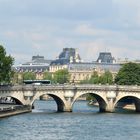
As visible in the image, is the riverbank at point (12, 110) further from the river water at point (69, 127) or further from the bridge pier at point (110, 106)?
the bridge pier at point (110, 106)

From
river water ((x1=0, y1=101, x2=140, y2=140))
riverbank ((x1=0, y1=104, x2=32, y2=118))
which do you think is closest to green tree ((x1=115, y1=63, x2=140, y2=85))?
river water ((x1=0, y1=101, x2=140, y2=140))

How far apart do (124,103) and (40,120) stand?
1849 inches

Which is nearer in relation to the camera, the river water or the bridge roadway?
the river water

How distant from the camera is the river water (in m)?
78.2

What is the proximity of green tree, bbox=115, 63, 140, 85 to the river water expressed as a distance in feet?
102

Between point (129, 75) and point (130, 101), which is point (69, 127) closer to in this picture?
point (129, 75)

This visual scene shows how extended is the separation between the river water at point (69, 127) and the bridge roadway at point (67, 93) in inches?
260

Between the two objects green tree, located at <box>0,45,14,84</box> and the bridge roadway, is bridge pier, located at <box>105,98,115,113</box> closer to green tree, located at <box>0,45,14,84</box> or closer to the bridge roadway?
the bridge roadway

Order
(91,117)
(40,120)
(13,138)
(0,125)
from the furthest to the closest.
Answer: (91,117) < (40,120) < (0,125) < (13,138)

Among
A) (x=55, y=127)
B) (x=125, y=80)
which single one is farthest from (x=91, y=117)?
(x=125, y=80)

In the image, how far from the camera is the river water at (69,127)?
7819 cm

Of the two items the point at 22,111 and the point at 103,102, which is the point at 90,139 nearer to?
the point at 22,111

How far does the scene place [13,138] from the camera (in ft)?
247

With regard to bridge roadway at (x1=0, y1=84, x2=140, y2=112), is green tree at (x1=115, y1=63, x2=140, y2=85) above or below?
above
